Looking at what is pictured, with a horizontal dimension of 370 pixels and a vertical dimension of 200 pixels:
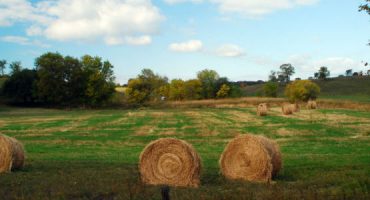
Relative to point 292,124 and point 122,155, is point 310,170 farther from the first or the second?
point 292,124

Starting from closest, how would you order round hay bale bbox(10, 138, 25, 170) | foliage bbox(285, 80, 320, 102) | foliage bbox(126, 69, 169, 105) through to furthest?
1. round hay bale bbox(10, 138, 25, 170)
2. foliage bbox(285, 80, 320, 102)
3. foliage bbox(126, 69, 169, 105)

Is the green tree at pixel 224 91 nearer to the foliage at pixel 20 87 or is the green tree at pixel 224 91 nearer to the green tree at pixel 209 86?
the green tree at pixel 209 86

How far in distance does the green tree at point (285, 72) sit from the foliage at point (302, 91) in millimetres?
65651

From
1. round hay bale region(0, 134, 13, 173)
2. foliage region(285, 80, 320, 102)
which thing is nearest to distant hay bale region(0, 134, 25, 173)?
round hay bale region(0, 134, 13, 173)

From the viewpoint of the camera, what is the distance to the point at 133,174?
15297mm

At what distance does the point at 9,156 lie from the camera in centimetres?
1667

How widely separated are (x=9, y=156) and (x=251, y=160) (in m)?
8.07

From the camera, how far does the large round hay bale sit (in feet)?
45.2

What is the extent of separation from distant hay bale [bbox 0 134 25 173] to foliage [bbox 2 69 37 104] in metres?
87.4

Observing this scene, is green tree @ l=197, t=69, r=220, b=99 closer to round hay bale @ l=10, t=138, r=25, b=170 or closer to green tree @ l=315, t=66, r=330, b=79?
green tree @ l=315, t=66, r=330, b=79

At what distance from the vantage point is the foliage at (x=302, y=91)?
10806 cm

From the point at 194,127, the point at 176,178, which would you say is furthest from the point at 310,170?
the point at 194,127

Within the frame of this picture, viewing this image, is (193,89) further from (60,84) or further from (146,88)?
(60,84)

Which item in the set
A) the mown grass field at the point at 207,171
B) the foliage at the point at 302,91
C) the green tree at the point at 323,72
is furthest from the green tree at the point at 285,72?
the mown grass field at the point at 207,171
